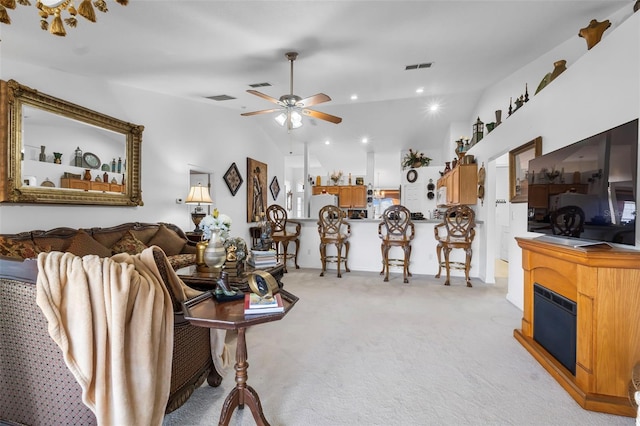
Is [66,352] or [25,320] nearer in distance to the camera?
[66,352]

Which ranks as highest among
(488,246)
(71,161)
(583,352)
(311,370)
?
(71,161)

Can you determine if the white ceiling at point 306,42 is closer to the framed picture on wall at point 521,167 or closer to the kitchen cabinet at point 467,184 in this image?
the framed picture on wall at point 521,167

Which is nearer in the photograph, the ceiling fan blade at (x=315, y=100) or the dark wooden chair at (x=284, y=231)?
the ceiling fan blade at (x=315, y=100)

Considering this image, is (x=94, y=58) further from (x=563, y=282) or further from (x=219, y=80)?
(x=563, y=282)

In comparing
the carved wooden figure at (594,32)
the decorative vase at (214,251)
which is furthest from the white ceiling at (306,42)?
the decorative vase at (214,251)

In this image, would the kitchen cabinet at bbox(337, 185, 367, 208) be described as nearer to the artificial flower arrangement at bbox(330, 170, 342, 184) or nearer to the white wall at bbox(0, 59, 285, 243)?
the artificial flower arrangement at bbox(330, 170, 342, 184)

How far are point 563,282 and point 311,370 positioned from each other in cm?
186

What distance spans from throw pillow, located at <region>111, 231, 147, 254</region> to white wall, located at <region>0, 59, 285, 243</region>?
1.17ft

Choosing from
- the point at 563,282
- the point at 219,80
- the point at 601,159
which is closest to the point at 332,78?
the point at 219,80

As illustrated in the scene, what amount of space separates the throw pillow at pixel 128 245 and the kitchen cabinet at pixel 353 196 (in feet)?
21.0

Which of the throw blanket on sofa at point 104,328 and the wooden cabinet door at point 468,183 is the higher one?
the wooden cabinet door at point 468,183

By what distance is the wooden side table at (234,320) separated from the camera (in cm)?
125

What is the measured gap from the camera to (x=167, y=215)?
459 cm

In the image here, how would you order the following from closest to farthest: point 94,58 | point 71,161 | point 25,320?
point 25,320, point 94,58, point 71,161
